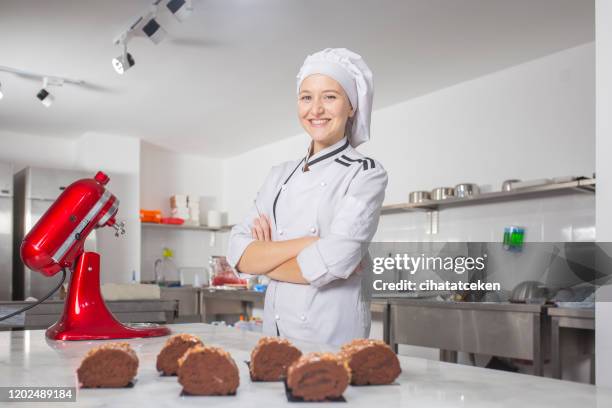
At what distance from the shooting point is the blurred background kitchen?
3.07 metres

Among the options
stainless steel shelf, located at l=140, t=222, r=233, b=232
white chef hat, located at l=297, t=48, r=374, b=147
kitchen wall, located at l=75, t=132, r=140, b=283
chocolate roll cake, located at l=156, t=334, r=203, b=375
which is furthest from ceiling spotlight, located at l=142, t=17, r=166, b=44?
stainless steel shelf, located at l=140, t=222, r=233, b=232

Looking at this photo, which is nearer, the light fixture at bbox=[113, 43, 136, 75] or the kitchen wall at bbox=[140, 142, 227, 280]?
the light fixture at bbox=[113, 43, 136, 75]

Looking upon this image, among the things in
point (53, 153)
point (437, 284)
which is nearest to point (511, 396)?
point (437, 284)

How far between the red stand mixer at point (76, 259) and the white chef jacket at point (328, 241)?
0.29 metres

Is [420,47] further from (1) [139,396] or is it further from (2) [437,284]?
(1) [139,396]

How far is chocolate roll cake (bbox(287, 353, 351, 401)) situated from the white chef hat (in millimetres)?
836

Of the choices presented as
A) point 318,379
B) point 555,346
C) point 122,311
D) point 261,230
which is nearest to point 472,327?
point 555,346

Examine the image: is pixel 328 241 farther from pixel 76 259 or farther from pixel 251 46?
pixel 251 46

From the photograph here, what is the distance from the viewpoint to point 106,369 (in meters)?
0.71

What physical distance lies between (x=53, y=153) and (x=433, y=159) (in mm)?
3982

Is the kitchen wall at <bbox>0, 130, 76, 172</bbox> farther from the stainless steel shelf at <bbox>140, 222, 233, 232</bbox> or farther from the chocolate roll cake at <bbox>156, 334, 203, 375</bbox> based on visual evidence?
the chocolate roll cake at <bbox>156, 334, 203, 375</bbox>

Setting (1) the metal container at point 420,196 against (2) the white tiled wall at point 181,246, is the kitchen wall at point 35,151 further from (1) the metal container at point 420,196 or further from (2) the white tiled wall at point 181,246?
(1) the metal container at point 420,196

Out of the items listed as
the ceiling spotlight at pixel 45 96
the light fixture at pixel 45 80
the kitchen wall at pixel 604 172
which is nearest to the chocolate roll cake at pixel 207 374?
the kitchen wall at pixel 604 172

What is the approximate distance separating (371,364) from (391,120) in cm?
435
